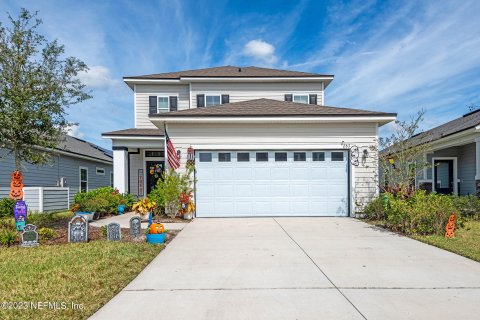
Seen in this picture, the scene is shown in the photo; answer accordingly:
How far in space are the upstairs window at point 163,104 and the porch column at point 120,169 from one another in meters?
3.82

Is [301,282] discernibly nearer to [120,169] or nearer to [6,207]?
[120,169]

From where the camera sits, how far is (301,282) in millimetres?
4051

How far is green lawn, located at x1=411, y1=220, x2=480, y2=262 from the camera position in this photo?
5.54 metres

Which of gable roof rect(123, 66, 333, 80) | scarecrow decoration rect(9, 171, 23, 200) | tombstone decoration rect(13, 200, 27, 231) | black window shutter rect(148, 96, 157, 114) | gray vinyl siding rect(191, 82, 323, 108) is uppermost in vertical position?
gable roof rect(123, 66, 333, 80)

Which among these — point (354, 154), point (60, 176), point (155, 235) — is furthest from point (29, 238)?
point (60, 176)

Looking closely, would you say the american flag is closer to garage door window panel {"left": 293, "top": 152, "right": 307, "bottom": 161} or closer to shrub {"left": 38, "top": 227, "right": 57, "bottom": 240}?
shrub {"left": 38, "top": 227, "right": 57, "bottom": 240}

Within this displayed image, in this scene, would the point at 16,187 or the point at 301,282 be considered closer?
the point at 301,282

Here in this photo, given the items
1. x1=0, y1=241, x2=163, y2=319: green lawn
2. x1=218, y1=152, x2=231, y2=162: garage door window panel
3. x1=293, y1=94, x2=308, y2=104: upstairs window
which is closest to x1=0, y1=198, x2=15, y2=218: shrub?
x1=0, y1=241, x2=163, y2=319: green lawn

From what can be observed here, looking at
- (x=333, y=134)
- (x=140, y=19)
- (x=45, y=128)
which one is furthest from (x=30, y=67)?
(x=333, y=134)

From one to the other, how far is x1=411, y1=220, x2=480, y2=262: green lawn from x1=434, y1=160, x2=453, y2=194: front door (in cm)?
772

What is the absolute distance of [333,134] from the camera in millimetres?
10617

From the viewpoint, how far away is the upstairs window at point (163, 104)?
1663cm

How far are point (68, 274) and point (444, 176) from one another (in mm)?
16618

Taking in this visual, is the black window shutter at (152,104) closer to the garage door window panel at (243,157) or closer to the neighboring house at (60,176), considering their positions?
the neighboring house at (60,176)
